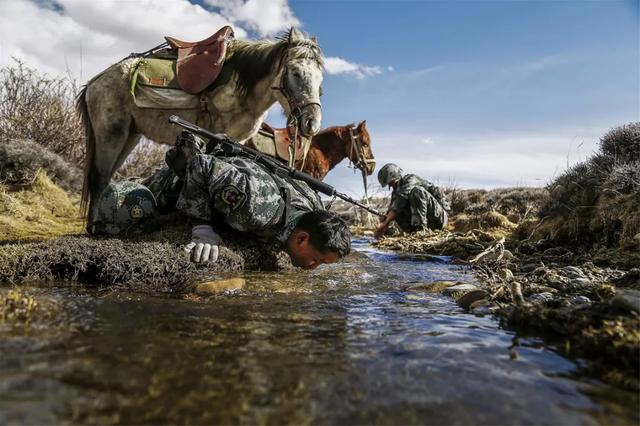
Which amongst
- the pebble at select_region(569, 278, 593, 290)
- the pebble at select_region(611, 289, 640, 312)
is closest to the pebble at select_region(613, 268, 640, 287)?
the pebble at select_region(569, 278, 593, 290)

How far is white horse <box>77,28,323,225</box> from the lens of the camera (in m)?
4.81

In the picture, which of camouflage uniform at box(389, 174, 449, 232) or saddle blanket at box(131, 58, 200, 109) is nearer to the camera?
saddle blanket at box(131, 58, 200, 109)

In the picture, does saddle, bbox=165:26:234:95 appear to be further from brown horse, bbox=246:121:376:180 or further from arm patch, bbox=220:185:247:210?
brown horse, bbox=246:121:376:180

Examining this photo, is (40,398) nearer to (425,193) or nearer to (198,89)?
(198,89)

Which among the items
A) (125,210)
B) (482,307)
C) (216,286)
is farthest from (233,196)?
(482,307)

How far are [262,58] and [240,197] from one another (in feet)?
7.28

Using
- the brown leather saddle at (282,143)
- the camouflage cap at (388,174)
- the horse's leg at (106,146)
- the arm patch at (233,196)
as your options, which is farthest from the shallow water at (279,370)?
the camouflage cap at (388,174)

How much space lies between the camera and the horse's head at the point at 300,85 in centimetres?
477

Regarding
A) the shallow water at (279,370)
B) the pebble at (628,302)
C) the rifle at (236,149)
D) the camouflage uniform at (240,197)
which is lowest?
the shallow water at (279,370)

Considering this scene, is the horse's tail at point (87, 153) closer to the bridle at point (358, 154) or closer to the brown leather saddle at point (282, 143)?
the brown leather saddle at point (282, 143)

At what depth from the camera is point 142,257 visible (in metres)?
3.00

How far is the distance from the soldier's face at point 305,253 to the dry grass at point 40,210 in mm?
3812

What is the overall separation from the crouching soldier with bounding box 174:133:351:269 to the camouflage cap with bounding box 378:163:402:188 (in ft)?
20.5

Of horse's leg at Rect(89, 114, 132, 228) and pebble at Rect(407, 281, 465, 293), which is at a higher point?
horse's leg at Rect(89, 114, 132, 228)
